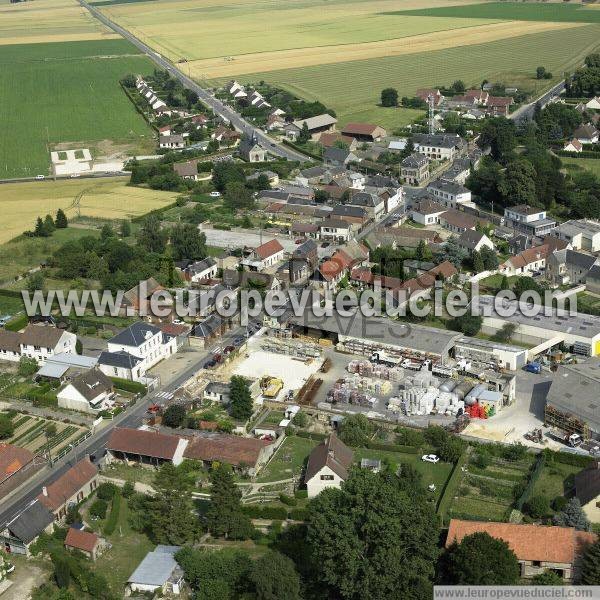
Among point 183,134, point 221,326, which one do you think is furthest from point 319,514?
point 183,134

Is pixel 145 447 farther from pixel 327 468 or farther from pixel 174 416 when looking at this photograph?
pixel 327 468

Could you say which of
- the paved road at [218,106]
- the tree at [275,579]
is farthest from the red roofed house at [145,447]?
the paved road at [218,106]

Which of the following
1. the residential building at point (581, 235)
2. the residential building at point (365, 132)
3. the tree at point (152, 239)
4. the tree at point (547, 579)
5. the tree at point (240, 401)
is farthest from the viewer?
the residential building at point (365, 132)

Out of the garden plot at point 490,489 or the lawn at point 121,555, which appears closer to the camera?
the lawn at point 121,555

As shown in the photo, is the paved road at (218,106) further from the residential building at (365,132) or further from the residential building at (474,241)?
the residential building at (474,241)

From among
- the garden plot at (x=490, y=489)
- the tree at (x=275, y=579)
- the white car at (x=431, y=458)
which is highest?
the tree at (x=275, y=579)

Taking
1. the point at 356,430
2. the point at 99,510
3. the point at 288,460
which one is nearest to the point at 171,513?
the point at 99,510

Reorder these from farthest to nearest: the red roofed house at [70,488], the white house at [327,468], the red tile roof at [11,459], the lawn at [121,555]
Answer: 1. the red tile roof at [11,459]
2. the white house at [327,468]
3. the red roofed house at [70,488]
4. the lawn at [121,555]
